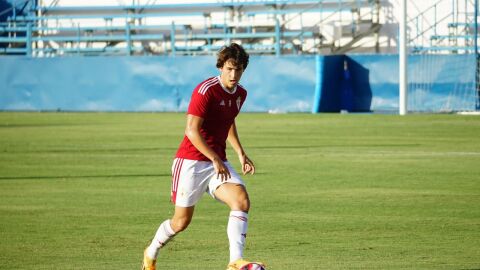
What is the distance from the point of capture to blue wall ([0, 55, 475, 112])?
39.1 metres

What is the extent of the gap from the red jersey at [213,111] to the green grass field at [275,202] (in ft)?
4.20

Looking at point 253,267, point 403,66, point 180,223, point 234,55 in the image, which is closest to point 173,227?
point 180,223

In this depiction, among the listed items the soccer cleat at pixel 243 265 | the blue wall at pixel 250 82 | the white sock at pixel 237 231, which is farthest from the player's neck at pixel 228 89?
the blue wall at pixel 250 82

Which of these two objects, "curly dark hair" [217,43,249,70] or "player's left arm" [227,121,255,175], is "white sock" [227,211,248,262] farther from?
"curly dark hair" [217,43,249,70]

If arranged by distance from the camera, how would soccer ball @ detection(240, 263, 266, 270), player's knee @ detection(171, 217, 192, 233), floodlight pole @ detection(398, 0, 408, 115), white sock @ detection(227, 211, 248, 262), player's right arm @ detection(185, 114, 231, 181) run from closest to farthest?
soccer ball @ detection(240, 263, 266, 270) → white sock @ detection(227, 211, 248, 262) → player's right arm @ detection(185, 114, 231, 181) → player's knee @ detection(171, 217, 192, 233) → floodlight pole @ detection(398, 0, 408, 115)

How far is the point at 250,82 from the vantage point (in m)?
42.0

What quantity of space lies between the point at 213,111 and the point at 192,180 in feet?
1.91

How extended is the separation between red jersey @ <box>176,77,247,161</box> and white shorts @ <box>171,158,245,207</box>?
0.21 ft

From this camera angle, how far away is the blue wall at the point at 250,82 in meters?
39.1

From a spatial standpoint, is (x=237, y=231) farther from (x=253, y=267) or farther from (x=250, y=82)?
(x=250, y=82)

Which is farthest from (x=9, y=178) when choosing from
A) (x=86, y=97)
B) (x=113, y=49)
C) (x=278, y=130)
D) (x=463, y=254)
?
(x=113, y=49)

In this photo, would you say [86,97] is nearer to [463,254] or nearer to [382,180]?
[382,180]

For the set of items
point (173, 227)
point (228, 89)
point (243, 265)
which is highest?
point (228, 89)

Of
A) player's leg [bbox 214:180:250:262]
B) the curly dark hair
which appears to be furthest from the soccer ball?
the curly dark hair
